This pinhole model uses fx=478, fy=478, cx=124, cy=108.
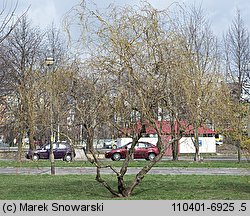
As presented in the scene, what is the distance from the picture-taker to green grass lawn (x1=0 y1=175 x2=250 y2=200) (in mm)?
11943

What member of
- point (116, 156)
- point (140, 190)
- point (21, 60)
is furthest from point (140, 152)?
point (140, 190)

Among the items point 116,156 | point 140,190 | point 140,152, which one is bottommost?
point 140,190

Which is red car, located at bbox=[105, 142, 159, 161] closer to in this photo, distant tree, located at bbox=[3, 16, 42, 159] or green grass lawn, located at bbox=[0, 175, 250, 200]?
distant tree, located at bbox=[3, 16, 42, 159]

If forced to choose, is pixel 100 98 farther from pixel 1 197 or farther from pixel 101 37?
pixel 1 197

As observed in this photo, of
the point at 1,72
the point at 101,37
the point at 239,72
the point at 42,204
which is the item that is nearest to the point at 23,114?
the point at 101,37

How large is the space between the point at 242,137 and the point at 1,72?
78.1 ft

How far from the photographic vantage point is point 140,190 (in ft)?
43.8

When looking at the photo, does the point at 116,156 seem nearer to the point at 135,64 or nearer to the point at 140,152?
the point at 140,152

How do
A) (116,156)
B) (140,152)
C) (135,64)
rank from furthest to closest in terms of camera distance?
(140,152), (116,156), (135,64)

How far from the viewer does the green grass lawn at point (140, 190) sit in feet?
39.2

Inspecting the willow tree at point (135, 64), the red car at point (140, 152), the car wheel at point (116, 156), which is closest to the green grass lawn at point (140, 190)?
the willow tree at point (135, 64)

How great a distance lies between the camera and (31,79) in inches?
921

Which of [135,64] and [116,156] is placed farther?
[116,156]

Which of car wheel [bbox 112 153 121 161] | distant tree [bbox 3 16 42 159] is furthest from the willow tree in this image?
car wheel [bbox 112 153 121 161]
